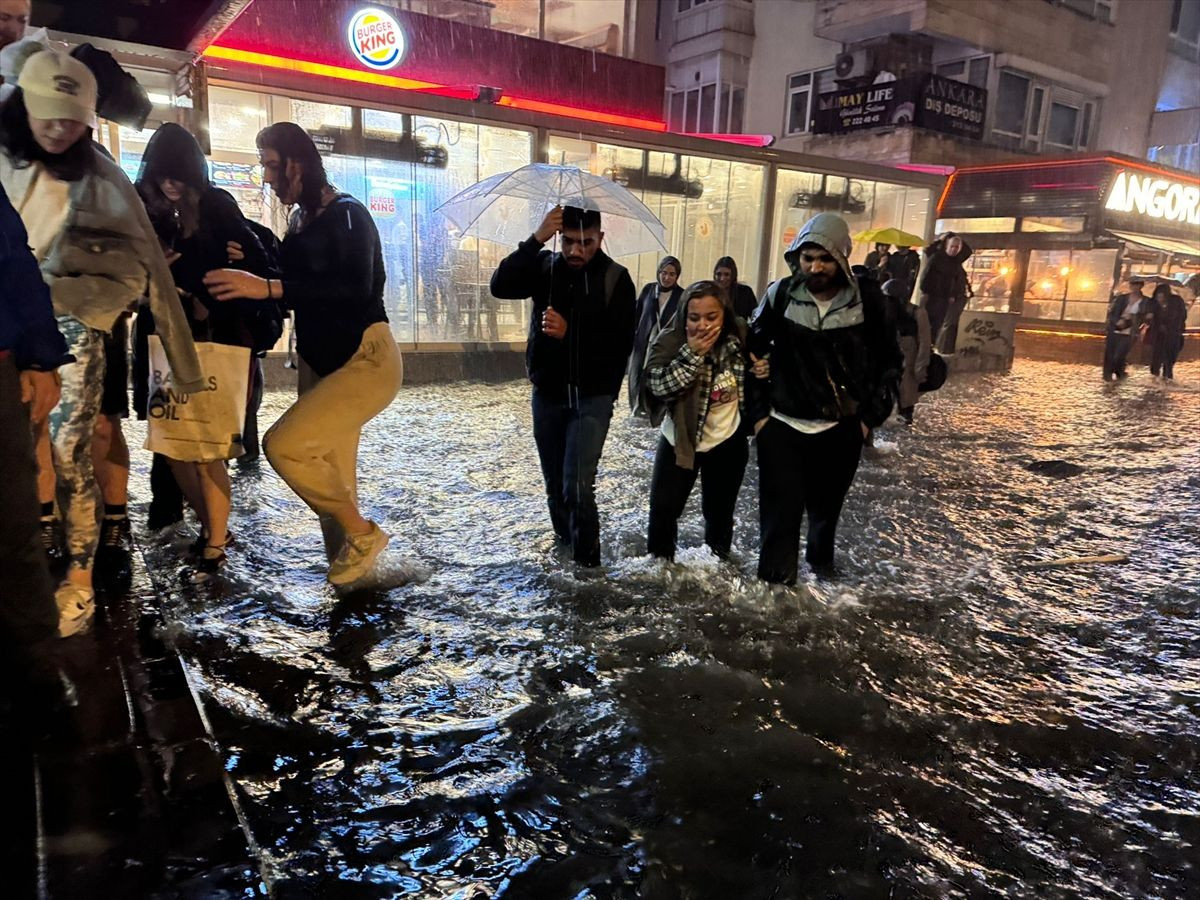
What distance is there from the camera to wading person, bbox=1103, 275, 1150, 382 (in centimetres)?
1565

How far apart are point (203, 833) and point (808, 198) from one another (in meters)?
16.2

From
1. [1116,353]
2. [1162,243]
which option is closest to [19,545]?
[1116,353]

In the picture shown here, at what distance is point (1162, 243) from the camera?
23.6 metres

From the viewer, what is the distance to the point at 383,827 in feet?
8.14

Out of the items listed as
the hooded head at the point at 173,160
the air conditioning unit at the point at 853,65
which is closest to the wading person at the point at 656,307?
the hooded head at the point at 173,160

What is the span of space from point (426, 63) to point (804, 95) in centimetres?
1957

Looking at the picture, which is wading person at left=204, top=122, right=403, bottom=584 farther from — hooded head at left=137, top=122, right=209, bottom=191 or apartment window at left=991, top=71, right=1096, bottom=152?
apartment window at left=991, top=71, right=1096, bottom=152

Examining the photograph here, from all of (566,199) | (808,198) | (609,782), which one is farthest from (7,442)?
(808,198)

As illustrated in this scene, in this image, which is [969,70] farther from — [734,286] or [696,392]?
[696,392]

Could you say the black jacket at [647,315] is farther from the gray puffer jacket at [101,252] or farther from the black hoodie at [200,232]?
the gray puffer jacket at [101,252]

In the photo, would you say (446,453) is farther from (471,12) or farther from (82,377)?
(471,12)

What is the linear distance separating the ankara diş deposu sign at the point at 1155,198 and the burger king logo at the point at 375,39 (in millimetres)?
19310

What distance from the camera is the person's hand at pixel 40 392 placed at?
9.29 ft

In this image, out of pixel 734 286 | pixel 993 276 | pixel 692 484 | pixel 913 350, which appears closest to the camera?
pixel 692 484
